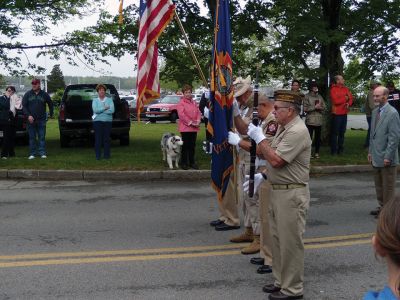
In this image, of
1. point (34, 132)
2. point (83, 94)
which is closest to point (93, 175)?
point (34, 132)

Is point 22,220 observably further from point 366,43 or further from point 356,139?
point 356,139

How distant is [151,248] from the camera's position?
19.8 ft

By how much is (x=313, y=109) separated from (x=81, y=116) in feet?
22.9

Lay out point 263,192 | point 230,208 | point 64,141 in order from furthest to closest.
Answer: point 64,141, point 230,208, point 263,192

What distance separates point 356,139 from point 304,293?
46.6 feet

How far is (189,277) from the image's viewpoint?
509cm

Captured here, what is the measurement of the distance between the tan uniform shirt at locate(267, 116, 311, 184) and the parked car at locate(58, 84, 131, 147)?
1106 centimetres

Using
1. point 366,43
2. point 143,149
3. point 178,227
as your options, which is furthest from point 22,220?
point 366,43

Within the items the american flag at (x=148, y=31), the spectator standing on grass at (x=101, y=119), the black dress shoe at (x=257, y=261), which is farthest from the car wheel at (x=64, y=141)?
the black dress shoe at (x=257, y=261)

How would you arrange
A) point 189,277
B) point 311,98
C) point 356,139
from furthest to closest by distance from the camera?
point 356,139
point 311,98
point 189,277

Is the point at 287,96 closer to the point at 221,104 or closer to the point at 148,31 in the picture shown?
the point at 221,104

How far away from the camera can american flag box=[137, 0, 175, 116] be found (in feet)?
24.3

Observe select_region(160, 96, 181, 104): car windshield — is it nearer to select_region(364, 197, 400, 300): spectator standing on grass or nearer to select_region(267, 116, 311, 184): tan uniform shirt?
select_region(267, 116, 311, 184): tan uniform shirt

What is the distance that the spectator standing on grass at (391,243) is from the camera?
Result: 1661mm
